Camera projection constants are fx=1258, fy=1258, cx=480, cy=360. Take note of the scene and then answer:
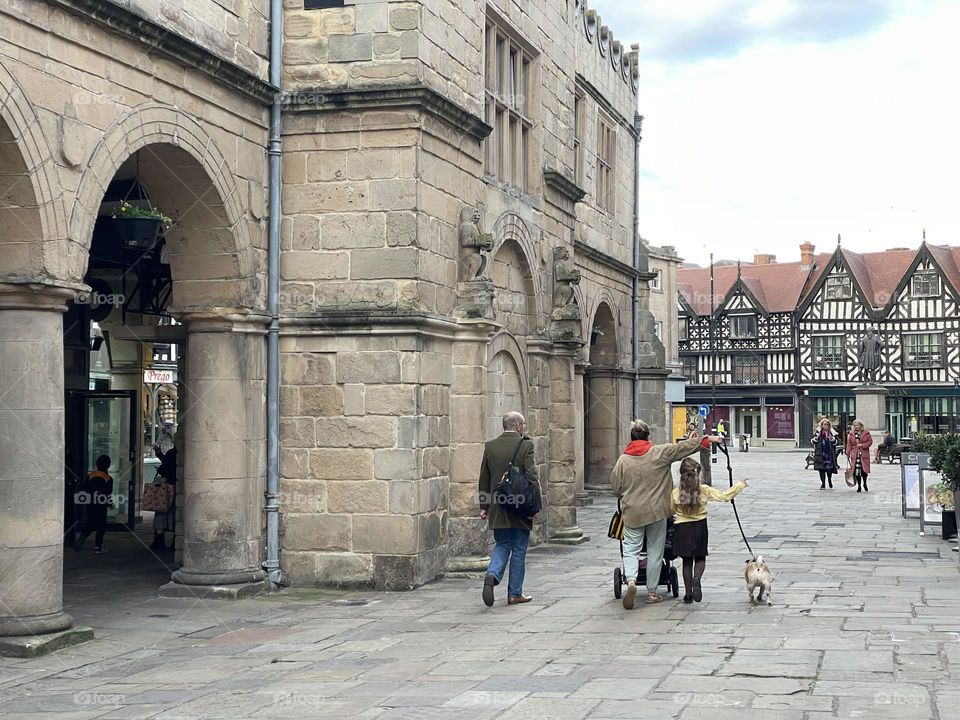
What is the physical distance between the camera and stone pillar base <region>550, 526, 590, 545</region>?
661 inches

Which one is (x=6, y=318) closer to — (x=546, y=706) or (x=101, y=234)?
(x=546, y=706)

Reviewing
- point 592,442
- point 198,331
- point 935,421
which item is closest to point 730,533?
point 592,442

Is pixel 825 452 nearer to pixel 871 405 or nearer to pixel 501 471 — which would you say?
pixel 501 471

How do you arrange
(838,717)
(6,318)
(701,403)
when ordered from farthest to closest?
(701,403) < (6,318) < (838,717)

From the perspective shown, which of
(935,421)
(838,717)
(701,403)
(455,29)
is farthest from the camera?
(701,403)

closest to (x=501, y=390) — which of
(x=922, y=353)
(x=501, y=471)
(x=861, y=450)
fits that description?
(x=501, y=471)

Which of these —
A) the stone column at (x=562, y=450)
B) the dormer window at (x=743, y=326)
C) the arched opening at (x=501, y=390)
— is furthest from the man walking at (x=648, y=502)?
the dormer window at (x=743, y=326)

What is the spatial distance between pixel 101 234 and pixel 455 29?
4784mm

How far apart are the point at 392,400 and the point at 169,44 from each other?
3.80 metres

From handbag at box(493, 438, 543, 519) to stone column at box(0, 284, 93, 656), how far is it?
384 centimetres

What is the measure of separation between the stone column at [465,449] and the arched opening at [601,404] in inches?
458

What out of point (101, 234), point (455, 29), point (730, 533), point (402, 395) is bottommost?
point (730, 533)

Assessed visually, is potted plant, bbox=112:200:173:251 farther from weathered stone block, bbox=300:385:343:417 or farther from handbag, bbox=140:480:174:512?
handbag, bbox=140:480:174:512

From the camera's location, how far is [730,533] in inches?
715
